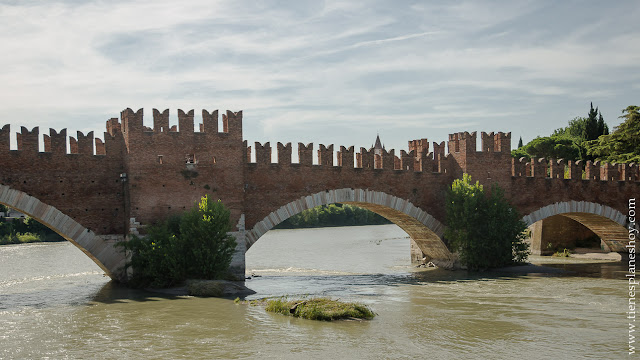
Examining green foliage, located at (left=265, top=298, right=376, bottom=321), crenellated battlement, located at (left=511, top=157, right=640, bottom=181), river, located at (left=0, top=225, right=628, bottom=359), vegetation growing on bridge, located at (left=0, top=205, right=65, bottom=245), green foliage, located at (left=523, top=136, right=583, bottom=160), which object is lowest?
river, located at (left=0, top=225, right=628, bottom=359)

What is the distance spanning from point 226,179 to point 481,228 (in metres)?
7.82

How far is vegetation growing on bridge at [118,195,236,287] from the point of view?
1443 cm

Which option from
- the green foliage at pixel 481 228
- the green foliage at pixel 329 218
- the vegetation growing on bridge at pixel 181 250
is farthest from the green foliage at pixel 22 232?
the green foliage at pixel 481 228

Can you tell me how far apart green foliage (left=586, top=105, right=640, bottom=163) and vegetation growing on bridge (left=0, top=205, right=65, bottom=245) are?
103 feet

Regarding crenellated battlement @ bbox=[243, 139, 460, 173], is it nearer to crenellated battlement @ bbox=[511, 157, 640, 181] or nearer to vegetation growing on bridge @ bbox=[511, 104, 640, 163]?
crenellated battlement @ bbox=[511, 157, 640, 181]

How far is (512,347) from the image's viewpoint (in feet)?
30.7

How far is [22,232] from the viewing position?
1476 inches

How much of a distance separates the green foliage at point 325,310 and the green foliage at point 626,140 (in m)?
21.6

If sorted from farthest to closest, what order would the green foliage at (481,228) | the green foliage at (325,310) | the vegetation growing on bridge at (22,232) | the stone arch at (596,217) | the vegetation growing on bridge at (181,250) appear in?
A: 1. the vegetation growing on bridge at (22,232)
2. the stone arch at (596,217)
3. the green foliage at (481,228)
4. the vegetation growing on bridge at (181,250)
5. the green foliage at (325,310)

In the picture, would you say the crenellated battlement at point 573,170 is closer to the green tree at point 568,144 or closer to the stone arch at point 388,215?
the stone arch at point 388,215

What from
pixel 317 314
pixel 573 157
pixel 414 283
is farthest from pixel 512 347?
pixel 573 157

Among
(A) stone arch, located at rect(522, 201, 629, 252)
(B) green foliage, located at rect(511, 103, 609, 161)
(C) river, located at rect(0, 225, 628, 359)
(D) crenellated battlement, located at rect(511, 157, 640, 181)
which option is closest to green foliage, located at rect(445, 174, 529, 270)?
(C) river, located at rect(0, 225, 628, 359)

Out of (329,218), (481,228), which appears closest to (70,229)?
(481,228)

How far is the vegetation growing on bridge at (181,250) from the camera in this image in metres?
14.4
